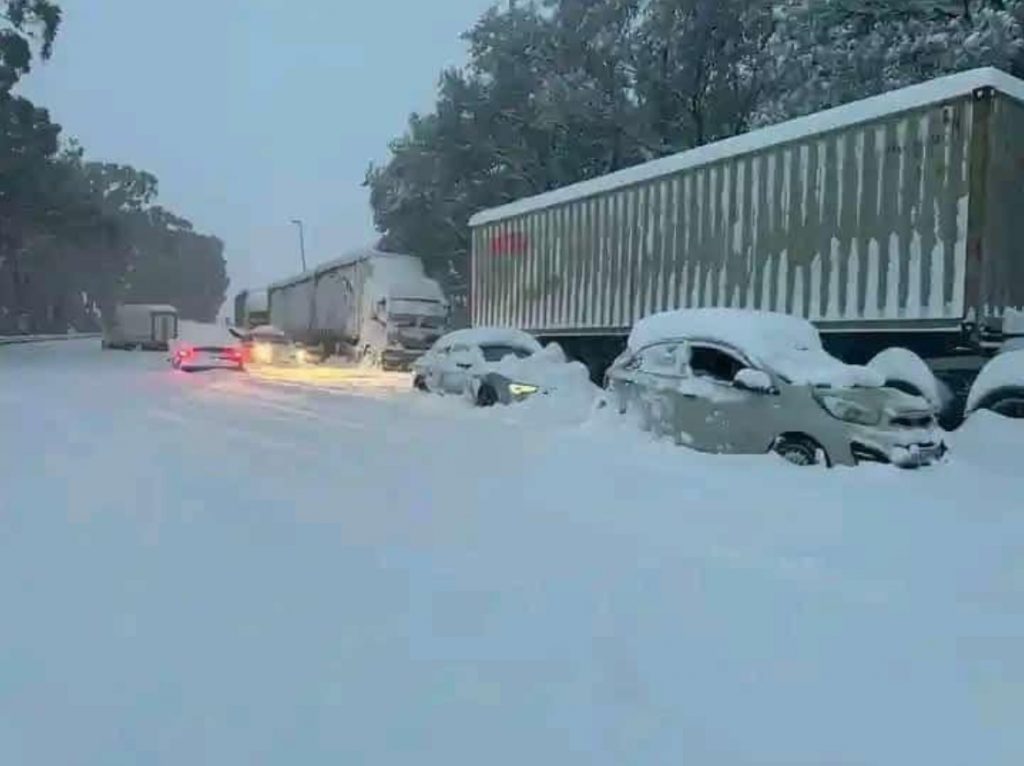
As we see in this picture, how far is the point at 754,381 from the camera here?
27.6 feet

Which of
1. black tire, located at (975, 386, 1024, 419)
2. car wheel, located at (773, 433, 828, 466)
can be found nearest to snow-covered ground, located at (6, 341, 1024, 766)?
car wheel, located at (773, 433, 828, 466)

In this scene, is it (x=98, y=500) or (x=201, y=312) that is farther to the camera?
(x=201, y=312)

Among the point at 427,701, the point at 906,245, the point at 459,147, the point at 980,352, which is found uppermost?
the point at 459,147

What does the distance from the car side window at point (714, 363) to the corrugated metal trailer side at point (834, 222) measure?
2562 millimetres

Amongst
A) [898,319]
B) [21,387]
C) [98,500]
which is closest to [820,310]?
[898,319]

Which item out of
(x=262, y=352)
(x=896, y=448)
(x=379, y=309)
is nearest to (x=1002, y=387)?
(x=896, y=448)

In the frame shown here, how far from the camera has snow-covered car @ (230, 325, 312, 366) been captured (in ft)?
113

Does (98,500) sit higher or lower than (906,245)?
lower

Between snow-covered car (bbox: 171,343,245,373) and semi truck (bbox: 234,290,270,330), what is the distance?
19.4 metres

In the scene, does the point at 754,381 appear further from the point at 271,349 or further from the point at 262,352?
the point at 271,349

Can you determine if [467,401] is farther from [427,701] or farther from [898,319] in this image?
[427,701]

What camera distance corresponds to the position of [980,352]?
9.95 metres

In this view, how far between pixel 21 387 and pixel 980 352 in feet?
57.4

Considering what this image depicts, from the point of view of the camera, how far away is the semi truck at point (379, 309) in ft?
88.0
